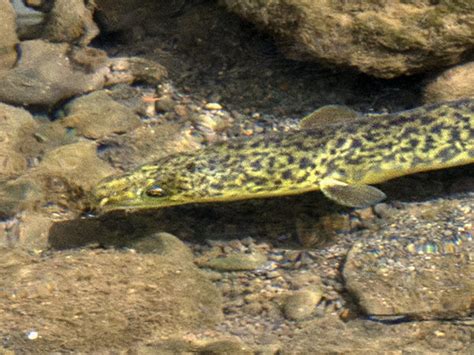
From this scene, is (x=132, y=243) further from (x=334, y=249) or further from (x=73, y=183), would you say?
(x=334, y=249)

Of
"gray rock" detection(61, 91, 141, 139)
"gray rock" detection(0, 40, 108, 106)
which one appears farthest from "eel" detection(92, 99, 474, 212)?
"gray rock" detection(0, 40, 108, 106)

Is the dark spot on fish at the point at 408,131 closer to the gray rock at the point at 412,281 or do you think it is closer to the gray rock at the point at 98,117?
the gray rock at the point at 412,281

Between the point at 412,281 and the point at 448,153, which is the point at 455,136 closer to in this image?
the point at 448,153

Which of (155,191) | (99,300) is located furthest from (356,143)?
(99,300)

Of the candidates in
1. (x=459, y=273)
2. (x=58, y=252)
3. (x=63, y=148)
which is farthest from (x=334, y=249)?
(x=63, y=148)

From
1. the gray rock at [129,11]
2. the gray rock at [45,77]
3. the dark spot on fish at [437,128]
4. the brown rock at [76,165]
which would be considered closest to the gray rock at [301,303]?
the dark spot on fish at [437,128]

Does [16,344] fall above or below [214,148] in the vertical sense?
below
